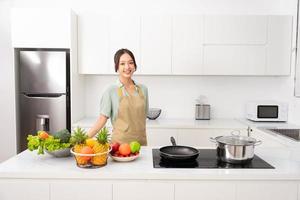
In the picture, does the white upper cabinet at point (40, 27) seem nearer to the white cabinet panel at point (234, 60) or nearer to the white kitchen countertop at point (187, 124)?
the white kitchen countertop at point (187, 124)

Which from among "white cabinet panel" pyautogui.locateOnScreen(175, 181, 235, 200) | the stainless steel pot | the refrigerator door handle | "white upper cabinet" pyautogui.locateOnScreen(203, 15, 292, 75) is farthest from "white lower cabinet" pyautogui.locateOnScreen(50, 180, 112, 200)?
"white upper cabinet" pyautogui.locateOnScreen(203, 15, 292, 75)

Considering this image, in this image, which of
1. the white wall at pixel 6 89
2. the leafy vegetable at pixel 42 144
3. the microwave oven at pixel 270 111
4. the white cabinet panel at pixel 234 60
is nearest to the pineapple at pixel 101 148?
the leafy vegetable at pixel 42 144

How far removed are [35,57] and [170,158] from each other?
2.25m

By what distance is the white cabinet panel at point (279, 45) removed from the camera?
338 centimetres

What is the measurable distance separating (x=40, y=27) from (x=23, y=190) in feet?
7.24

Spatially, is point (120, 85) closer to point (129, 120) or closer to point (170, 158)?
point (129, 120)

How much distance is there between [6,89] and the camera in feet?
12.3

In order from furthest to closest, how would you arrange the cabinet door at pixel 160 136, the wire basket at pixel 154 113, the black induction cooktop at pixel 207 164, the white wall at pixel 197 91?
the white wall at pixel 197 91, the wire basket at pixel 154 113, the cabinet door at pixel 160 136, the black induction cooktop at pixel 207 164

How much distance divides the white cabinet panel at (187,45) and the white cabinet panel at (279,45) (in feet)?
2.78

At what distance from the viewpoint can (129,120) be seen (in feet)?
7.35

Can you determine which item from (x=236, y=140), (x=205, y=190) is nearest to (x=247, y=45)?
(x=236, y=140)

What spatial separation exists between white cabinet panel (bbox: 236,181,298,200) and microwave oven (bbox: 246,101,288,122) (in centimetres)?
208

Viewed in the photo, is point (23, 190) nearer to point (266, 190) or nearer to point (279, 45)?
point (266, 190)

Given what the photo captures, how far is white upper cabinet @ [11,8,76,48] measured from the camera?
3148 millimetres
